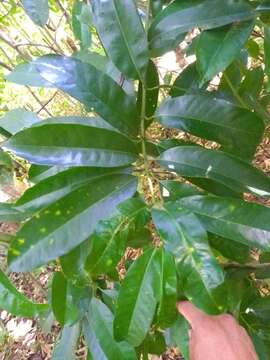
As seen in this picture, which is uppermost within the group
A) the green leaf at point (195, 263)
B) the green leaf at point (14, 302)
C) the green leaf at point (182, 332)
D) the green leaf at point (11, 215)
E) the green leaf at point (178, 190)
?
the green leaf at point (178, 190)

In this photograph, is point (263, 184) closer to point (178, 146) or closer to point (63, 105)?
point (178, 146)

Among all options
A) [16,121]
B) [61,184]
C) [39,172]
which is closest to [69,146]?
[61,184]

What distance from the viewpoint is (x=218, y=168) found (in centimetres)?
67

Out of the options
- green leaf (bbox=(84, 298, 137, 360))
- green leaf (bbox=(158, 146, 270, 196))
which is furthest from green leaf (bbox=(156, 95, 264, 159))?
green leaf (bbox=(84, 298, 137, 360))

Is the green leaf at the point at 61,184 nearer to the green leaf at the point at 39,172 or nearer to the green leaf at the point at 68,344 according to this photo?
the green leaf at the point at 39,172

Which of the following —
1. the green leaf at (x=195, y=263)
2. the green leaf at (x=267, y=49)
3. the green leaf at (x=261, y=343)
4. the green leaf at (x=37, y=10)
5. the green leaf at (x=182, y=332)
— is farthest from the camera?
the green leaf at (x=37, y=10)

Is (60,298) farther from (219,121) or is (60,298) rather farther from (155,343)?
(219,121)

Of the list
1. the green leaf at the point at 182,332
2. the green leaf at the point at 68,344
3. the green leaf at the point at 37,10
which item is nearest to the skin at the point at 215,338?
the green leaf at the point at 182,332

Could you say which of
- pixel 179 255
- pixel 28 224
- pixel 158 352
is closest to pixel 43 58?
pixel 28 224

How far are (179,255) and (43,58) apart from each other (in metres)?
0.33

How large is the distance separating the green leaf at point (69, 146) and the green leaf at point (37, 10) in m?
0.43

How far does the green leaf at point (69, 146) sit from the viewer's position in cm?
64

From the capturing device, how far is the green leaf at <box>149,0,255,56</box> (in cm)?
64

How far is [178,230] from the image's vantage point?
575 millimetres
